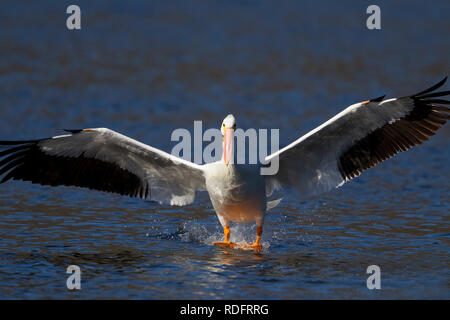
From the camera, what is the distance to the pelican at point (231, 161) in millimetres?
9586

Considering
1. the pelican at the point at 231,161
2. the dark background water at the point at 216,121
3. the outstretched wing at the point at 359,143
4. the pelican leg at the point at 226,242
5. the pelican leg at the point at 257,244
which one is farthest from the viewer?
the pelican leg at the point at 226,242

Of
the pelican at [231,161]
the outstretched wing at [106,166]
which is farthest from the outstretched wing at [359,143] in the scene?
the outstretched wing at [106,166]

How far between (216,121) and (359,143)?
7297 mm

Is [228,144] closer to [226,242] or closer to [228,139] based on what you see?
[228,139]

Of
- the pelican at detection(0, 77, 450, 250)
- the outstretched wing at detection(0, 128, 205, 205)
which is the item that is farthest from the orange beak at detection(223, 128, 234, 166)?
the outstretched wing at detection(0, 128, 205, 205)

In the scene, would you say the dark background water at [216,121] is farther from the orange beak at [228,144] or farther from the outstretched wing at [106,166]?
the orange beak at [228,144]

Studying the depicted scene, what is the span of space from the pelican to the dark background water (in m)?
0.64

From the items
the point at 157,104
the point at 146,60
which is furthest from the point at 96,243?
the point at 146,60

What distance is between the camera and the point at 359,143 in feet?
32.9

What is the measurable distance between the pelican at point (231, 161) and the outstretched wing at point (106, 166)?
0.04 feet

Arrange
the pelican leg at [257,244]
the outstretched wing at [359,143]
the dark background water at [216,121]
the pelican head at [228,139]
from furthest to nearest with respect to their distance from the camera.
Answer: the pelican leg at [257,244] → the outstretched wing at [359,143] → the pelican head at [228,139] → the dark background water at [216,121]

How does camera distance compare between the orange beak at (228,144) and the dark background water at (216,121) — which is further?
the orange beak at (228,144)

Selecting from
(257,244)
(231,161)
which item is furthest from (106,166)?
(257,244)

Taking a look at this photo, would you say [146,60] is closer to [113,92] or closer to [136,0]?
[113,92]
